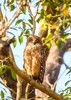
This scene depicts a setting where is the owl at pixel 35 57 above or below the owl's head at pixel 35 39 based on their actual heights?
below

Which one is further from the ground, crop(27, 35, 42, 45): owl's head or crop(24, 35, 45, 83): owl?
crop(27, 35, 42, 45): owl's head

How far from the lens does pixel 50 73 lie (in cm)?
493

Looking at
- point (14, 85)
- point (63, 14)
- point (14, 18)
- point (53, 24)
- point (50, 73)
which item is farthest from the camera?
point (50, 73)

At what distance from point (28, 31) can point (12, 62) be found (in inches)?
39.3

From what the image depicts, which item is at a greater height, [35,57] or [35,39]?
[35,39]

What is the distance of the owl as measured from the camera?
12.6 feet

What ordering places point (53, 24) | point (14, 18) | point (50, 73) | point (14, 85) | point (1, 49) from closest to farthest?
point (1, 49) → point (14, 18) → point (53, 24) → point (14, 85) → point (50, 73)

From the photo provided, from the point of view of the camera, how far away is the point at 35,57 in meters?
3.89

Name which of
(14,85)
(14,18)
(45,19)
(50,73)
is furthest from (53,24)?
(50,73)

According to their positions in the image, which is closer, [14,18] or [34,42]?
[14,18]

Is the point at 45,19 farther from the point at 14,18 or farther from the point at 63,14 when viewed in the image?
the point at 14,18

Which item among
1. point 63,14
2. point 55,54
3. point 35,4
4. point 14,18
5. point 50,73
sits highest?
point 55,54

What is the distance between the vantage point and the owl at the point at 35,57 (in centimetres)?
385

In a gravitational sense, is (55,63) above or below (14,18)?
above
